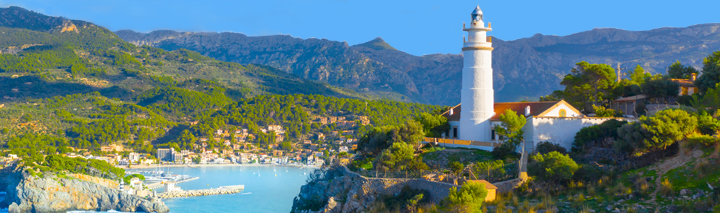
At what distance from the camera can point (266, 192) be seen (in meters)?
77.0

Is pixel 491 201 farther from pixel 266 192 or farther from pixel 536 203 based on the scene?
pixel 266 192

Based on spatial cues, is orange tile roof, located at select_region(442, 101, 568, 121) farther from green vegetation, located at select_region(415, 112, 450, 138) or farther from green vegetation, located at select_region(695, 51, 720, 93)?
green vegetation, located at select_region(695, 51, 720, 93)

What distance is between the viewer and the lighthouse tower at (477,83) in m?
29.1

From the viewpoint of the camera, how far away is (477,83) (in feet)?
96.3

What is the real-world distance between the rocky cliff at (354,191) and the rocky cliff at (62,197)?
29.4 m

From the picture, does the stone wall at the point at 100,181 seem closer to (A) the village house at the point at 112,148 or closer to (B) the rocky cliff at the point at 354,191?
(B) the rocky cliff at the point at 354,191

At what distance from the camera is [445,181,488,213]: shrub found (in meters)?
19.6

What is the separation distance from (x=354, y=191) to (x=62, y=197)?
1471 inches

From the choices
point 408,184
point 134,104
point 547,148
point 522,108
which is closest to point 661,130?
point 547,148

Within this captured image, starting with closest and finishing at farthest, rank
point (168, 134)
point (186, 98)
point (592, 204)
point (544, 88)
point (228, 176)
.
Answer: point (592, 204)
point (228, 176)
point (168, 134)
point (186, 98)
point (544, 88)

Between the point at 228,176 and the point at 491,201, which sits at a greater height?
the point at 491,201

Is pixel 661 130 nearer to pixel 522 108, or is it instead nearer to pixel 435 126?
pixel 522 108

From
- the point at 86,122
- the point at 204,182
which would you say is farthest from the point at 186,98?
the point at 204,182

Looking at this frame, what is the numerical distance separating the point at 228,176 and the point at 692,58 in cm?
10486
